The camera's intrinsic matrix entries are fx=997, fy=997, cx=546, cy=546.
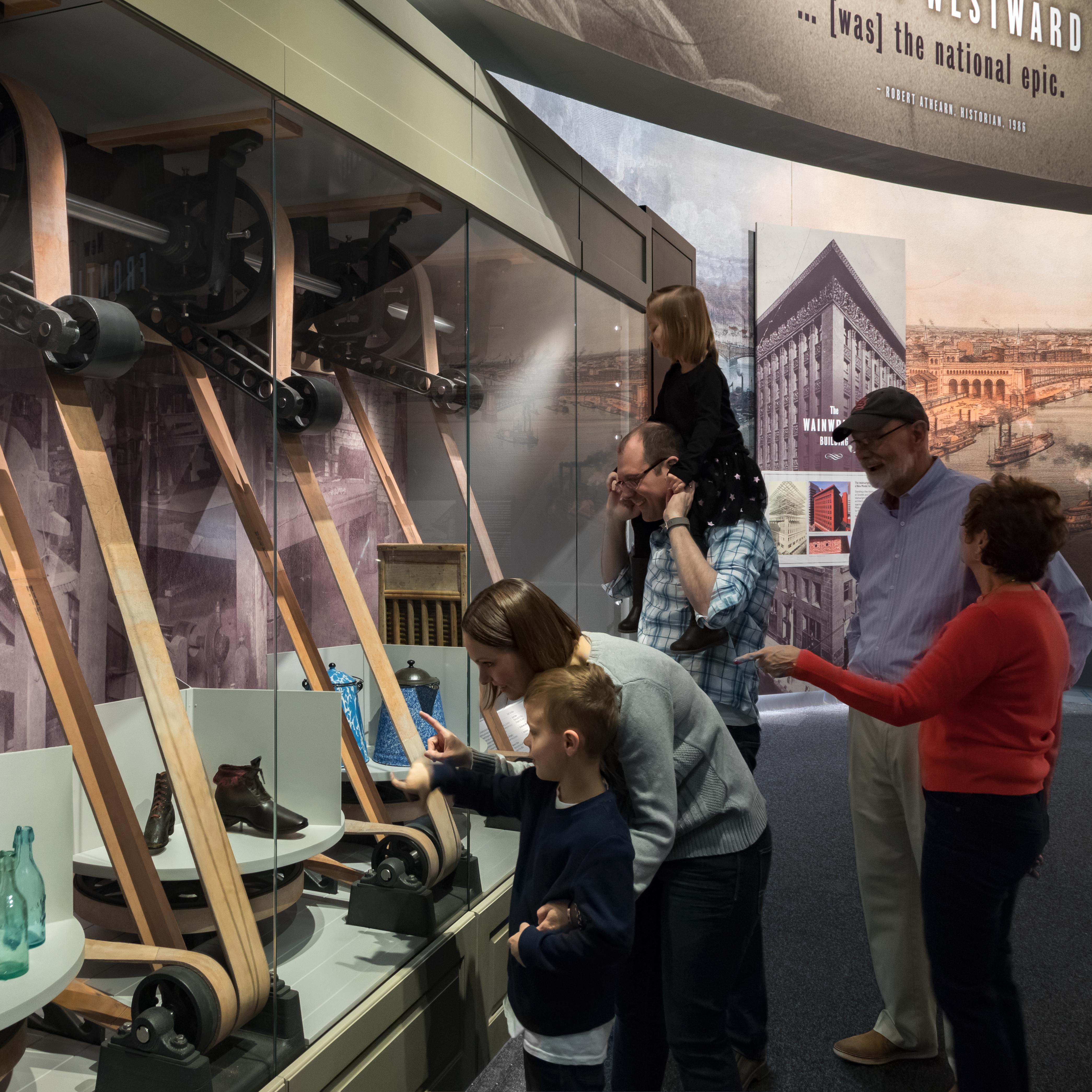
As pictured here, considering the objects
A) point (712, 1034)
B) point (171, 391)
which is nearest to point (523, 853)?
point (712, 1034)

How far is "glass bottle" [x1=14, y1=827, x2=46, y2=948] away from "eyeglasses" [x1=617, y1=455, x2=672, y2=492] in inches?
52.8

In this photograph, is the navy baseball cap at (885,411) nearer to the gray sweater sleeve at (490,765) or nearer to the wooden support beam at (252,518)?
the gray sweater sleeve at (490,765)

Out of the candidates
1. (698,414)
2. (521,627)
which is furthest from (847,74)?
(521,627)

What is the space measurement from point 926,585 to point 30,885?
69.4 inches

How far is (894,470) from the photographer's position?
2248 millimetres

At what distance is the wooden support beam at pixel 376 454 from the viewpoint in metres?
2.08

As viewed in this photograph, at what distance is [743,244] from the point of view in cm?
758

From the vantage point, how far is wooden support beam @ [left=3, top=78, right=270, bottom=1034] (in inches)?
56.2

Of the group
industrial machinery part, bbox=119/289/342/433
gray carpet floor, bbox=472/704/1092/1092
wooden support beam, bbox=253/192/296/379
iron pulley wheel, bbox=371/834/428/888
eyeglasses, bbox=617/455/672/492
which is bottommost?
gray carpet floor, bbox=472/704/1092/1092

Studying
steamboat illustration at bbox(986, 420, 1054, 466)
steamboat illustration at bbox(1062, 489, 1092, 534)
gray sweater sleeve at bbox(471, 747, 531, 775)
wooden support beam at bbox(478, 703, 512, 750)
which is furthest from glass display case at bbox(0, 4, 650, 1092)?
steamboat illustration at bbox(1062, 489, 1092, 534)

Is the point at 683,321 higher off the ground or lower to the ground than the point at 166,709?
higher

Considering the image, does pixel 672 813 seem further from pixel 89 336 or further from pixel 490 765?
pixel 89 336

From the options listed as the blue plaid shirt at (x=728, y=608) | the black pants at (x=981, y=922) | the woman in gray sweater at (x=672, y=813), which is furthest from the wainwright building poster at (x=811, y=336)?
the woman in gray sweater at (x=672, y=813)

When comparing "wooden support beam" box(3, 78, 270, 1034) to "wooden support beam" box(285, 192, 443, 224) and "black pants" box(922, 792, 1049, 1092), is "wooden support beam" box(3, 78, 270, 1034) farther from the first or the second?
"black pants" box(922, 792, 1049, 1092)
